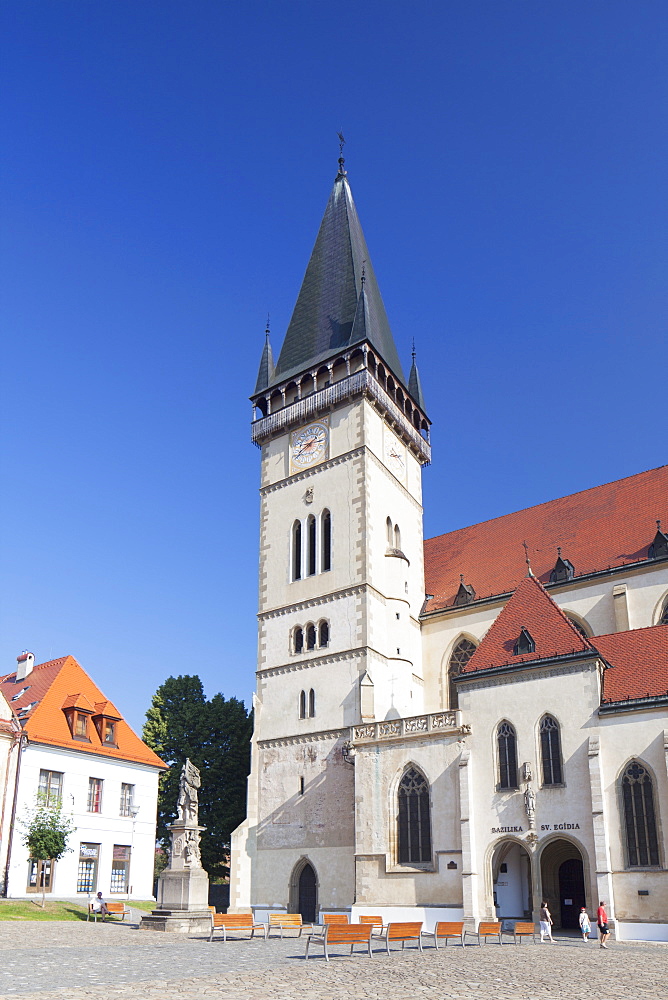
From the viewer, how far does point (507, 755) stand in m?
26.1

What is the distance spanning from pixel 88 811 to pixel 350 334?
73.0 ft

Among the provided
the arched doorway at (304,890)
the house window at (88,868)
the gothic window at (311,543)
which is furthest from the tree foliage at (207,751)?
the gothic window at (311,543)

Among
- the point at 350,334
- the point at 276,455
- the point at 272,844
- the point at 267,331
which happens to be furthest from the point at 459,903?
the point at 267,331

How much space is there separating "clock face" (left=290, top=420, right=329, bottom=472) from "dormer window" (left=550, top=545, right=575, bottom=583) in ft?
34.3

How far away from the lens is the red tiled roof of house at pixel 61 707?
34094 mm

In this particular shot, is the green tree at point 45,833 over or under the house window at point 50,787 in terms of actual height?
under

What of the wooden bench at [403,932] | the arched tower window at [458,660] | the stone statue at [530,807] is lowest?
the wooden bench at [403,932]

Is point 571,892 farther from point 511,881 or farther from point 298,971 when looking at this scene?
point 298,971

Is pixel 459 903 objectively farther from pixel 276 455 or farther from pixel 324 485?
pixel 276 455

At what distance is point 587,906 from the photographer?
77.1ft

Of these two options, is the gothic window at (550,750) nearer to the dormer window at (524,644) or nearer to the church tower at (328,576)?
the dormer window at (524,644)

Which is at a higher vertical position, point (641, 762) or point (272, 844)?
point (641, 762)

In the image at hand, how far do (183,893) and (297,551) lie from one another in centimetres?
1584

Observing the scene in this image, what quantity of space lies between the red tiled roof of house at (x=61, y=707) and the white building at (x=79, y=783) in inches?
1.8
